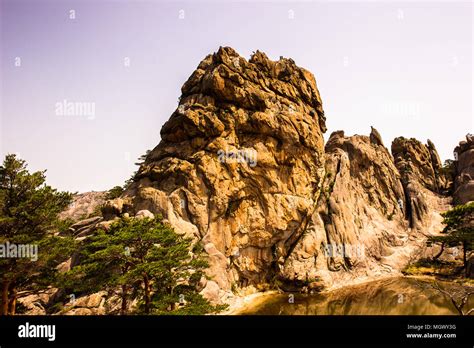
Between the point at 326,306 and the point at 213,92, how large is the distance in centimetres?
2411

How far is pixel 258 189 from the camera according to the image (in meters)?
32.0

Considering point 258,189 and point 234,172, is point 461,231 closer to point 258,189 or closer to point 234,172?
point 258,189

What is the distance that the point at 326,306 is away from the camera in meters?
25.4

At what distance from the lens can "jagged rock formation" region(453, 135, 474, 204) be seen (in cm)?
4366

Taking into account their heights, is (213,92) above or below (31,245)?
above

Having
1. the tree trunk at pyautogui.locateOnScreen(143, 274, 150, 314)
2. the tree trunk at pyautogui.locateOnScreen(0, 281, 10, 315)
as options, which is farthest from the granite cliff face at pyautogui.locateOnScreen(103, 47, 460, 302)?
the tree trunk at pyautogui.locateOnScreen(0, 281, 10, 315)

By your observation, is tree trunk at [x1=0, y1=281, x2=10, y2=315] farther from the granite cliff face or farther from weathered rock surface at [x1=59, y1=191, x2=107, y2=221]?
weathered rock surface at [x1=59, y1=191, x2=107, y2=221]

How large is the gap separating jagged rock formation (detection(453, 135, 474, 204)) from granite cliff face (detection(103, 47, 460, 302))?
10209mm

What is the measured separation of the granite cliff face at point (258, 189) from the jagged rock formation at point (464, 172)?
A: 10209mm

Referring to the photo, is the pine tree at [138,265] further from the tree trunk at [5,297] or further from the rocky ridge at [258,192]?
the rocky ridge at [258,192]

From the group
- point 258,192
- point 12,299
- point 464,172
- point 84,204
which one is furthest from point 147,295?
point 84,204

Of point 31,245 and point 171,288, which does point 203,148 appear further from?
point 31,245
